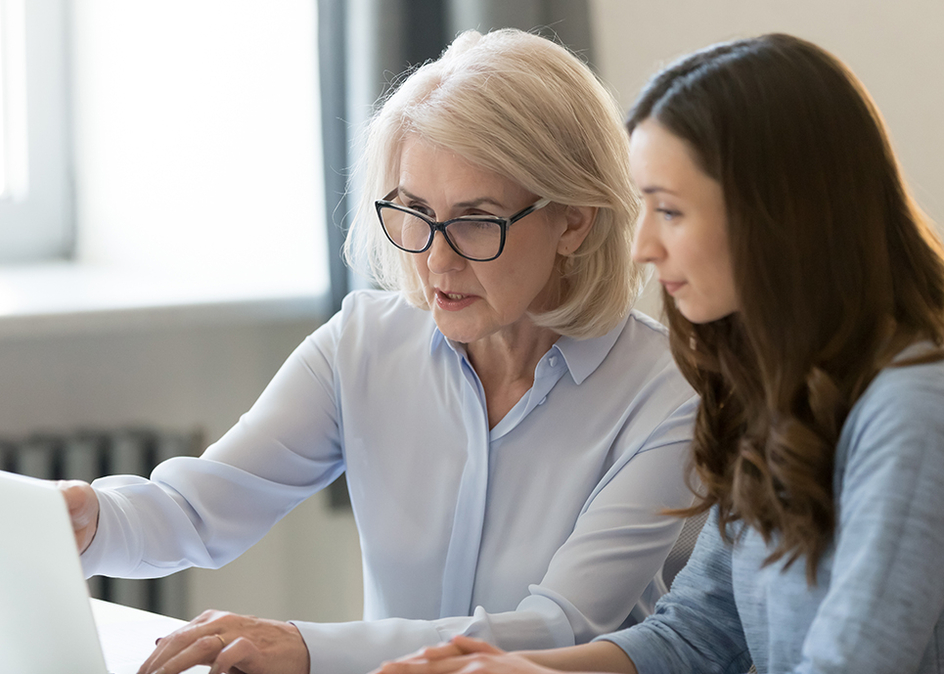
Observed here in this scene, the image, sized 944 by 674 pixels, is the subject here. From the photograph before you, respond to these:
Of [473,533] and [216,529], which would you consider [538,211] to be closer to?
[473,533]

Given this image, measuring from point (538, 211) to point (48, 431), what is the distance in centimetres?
125

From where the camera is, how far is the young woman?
2.39ft

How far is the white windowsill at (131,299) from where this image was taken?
1977 millimetres

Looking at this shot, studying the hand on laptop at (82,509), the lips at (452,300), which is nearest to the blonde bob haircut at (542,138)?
the lips at (452,300)

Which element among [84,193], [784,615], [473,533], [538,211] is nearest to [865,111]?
[784,615]

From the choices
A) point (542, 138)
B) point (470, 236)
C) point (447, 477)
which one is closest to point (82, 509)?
point (447, 477)

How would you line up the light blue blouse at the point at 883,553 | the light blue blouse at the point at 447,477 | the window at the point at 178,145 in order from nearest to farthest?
the light blue blouse at the point at 883,553 → the light blue blouse at the point at 447,477 → the window at the point at 178,145

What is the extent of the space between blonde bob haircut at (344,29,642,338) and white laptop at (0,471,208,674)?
696 mm

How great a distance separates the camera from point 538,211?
4.33 ft

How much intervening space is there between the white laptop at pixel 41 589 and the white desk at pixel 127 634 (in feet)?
0.51

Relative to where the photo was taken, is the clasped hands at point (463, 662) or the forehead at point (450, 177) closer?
the clasped hands at point (463, 662)

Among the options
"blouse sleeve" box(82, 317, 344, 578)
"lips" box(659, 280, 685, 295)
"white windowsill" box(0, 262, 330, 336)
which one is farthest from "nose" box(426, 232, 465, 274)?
"white windowsill" box(0, 262, 330, 336)

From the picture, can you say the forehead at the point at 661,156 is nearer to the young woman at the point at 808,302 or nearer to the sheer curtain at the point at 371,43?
the young woman at the point at 808,302

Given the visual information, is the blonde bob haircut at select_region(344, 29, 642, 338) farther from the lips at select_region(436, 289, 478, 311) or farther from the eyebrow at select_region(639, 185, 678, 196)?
the eyebrow at select_region(639, 185, 678, 196)
